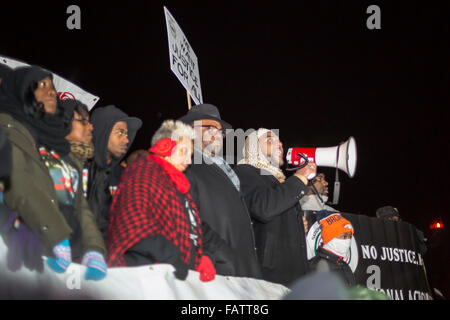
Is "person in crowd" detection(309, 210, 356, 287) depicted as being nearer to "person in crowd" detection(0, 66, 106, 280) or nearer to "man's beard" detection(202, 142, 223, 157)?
"man's beard" detection(202, 142, 223, 157)

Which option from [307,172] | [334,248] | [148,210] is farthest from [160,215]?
[334,248]

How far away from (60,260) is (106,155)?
1.13 meters

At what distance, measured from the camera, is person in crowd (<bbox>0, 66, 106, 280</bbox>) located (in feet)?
6.70

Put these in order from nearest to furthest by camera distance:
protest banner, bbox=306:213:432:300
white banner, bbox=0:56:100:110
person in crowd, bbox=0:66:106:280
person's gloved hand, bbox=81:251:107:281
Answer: person in crowd, bbox=0:66:106:280 → person's gloved hand, bbox=81:251:107:281 → white banner, bbox=0:56:100:110 → protest banner, bbox=306:213:432:300

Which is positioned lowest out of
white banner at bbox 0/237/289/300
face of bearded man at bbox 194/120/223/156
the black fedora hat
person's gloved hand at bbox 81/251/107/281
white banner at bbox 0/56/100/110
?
white banner at bbox 0/237/289/300

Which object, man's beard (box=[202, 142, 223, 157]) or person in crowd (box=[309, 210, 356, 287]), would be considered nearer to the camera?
man's beard (box=[202, 142, 223, 157])

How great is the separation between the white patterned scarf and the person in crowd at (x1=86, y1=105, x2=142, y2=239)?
3.33 ft

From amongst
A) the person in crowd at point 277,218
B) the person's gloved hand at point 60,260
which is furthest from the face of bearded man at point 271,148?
the person's gloved hand at point 60,260

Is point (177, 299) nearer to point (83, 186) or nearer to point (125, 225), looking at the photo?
point (125, 225)

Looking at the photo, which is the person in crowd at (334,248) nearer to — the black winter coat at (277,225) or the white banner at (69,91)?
the black winter coat at (277,225)

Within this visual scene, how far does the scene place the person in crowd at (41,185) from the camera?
2043 millimetres

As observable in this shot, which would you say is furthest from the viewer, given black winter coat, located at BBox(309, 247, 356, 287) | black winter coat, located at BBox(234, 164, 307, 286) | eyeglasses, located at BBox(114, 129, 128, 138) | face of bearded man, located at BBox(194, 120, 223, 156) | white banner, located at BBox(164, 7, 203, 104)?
white banner, located at BBox(164, 7, 203, 104)

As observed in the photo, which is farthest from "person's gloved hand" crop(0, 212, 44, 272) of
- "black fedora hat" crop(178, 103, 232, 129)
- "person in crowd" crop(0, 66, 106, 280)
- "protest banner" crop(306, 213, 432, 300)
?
"protest banner" crop(306, 213, 432, 300)

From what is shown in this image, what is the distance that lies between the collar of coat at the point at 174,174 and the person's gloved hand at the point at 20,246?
80 centimetres
